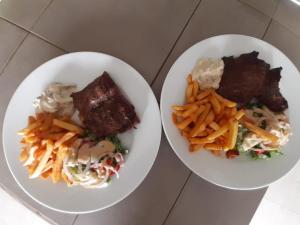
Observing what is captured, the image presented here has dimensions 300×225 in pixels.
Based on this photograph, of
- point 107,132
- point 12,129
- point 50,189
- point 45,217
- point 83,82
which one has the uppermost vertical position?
point 83,82

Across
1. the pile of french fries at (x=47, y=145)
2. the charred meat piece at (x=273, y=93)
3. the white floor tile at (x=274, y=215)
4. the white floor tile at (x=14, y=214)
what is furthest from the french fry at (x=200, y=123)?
the white floor tile at (x=14, y=214)

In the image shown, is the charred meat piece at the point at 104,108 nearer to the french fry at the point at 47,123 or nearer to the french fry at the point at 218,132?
the french fry at the point at 47,123

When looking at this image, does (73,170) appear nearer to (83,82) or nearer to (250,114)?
(83,82)

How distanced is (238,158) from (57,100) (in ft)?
2.17

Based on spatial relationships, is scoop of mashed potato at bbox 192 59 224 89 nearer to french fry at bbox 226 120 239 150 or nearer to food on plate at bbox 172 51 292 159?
food on plate at bbox 172 51 292 159

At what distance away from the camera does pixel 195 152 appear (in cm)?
106

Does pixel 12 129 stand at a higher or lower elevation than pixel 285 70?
lower

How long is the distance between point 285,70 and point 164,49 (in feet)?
1.51

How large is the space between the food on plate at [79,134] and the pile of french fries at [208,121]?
0.17 metres

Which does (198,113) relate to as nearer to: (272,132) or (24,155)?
(272,132)

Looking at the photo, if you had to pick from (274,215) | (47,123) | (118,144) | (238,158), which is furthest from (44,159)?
(274,215)

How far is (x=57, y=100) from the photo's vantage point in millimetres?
1104

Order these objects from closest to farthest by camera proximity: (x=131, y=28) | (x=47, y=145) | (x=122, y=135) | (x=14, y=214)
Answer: (x=47, y=145) < (x=122, y=135) < (x=131, y=28) < (x=14, y=214)

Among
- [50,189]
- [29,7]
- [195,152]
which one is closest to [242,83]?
[195,152]
